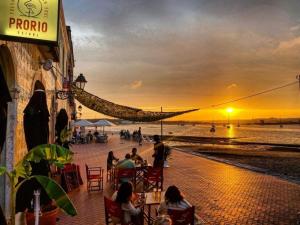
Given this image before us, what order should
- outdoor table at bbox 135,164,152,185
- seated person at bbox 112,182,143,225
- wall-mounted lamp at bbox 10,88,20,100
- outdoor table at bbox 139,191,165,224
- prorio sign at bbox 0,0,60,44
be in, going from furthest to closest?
outdoor table at bbox 135,164,152,185
outdoor table at bbox 139,191,165,224
wall-mounted lamp at bbox 10,88,20,100
seated person at bbox 112,182,143,225
prorio sign at bbox 0,0,60,44

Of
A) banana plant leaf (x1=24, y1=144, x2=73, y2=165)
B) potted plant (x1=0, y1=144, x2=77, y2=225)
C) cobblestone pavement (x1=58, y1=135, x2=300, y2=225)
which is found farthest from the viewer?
cobblestone pavement (x1=58, y1=135, x2=300, y2=225)

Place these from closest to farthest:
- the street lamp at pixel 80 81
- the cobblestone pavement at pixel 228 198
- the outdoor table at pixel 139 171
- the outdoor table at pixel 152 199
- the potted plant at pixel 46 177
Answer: the potted plant at pixel 46 177
the outdoor table at pixel 152 199
the cobblestone pavement at pixel 228 198
the outdoor table at pixel 139 171
the street lamp at pixel 80 81

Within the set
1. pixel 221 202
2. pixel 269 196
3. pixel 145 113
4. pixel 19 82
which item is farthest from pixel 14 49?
pixel 145 113

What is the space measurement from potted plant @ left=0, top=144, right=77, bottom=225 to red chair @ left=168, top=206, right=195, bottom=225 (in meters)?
2.17

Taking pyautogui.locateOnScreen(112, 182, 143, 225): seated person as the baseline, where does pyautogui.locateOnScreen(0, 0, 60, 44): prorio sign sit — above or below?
above

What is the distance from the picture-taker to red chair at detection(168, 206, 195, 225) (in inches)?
223

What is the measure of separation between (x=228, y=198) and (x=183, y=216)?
16.3ft

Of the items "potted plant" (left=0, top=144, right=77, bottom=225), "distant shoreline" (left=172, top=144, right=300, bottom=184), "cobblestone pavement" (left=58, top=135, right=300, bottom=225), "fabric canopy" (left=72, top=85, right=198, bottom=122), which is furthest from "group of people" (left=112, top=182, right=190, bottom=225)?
"fabric canopy" (left=72, top=85, right=198, bottom=122)

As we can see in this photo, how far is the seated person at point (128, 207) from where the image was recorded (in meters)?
5.95

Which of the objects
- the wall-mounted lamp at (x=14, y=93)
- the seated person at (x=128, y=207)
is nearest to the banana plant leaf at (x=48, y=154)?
the seated person at (x=128, y=207)

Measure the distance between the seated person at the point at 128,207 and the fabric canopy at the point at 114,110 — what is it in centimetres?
1129

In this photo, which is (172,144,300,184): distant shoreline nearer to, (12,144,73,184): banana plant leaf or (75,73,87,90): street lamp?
(75,73,87,90): street lamp

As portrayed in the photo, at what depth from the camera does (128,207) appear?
597 centimetres

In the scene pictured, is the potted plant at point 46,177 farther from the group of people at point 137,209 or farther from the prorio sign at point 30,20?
the prorio sign at point 30,20
